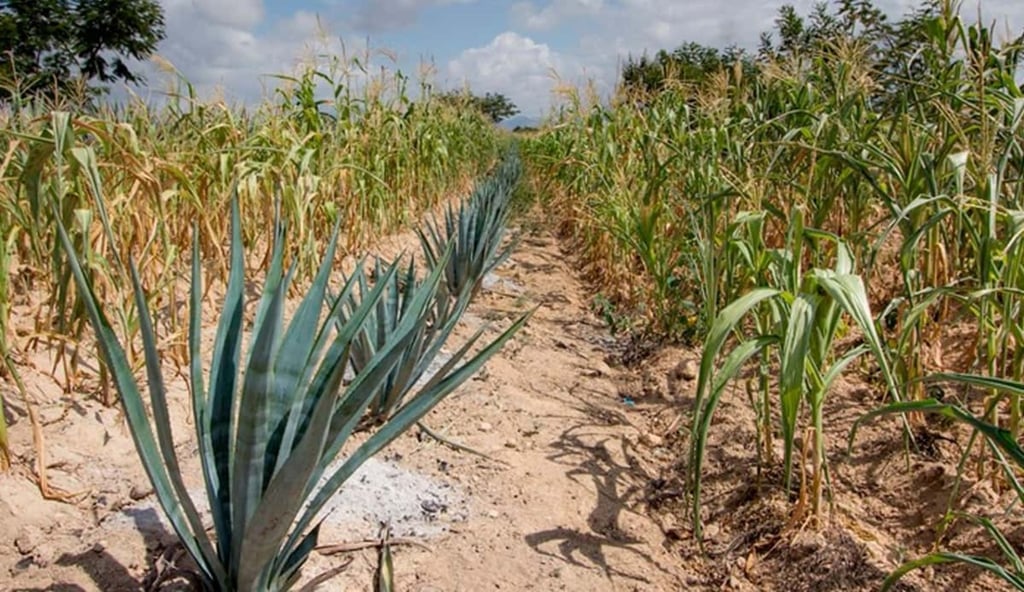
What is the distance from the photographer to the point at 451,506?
1.77m

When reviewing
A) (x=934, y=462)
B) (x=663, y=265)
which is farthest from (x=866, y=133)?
(x=663, y=265)

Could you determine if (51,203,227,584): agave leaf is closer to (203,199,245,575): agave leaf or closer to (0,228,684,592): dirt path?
(203,199,245,575): agave leaf

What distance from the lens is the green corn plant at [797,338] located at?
115 cm

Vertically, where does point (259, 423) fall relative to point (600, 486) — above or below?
above

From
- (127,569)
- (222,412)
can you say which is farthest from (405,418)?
(127,569)

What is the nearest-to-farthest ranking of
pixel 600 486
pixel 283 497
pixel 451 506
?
pixel 283 497
pixel 451 506
pixel 600 486

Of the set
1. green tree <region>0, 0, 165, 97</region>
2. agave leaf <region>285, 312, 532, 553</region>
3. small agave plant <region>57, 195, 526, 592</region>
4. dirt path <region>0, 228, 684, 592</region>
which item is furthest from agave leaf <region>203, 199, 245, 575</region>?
green tree <region>0, 0, 165, 97</region>

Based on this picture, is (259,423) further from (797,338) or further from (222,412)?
(797,338)

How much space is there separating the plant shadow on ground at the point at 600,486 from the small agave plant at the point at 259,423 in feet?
2.32

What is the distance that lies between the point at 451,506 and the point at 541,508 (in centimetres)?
24

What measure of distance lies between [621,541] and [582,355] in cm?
153

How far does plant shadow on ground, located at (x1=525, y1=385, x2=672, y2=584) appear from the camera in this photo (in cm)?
165

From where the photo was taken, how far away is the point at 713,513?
1.87 m

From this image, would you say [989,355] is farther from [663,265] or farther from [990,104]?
[663,265]
